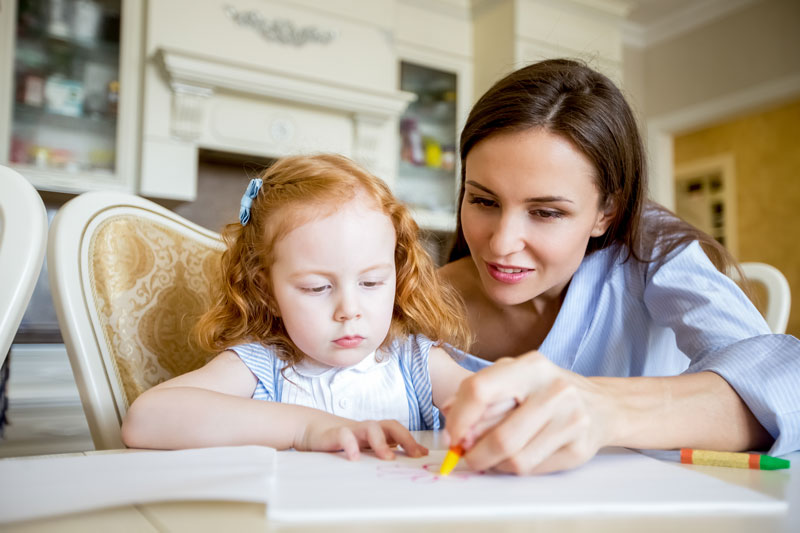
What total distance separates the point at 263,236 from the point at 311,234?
0.12 meters

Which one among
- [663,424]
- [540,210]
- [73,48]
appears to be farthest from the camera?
[73,48]

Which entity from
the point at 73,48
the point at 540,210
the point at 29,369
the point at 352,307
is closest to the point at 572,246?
the point at 540,210

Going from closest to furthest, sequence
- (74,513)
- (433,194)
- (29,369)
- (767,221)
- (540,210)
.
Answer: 1. (74,513)
2. (540,210)
3. (29,369)
4. (433,194)
5. (767,221)

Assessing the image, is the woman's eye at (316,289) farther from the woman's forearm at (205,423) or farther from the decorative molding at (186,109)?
the decorative molding at (186,109)

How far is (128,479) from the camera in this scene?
53 centimetres

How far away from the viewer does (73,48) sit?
2963 millimetres

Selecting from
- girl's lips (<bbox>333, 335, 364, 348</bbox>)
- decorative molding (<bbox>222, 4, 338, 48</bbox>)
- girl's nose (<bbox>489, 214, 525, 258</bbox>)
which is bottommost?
girl's lips (<bbox>333, 335, 364, 348</bbox>)

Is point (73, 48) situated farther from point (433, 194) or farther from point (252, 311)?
point (252, 311)

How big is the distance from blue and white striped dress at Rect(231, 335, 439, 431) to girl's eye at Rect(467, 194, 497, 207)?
284mm

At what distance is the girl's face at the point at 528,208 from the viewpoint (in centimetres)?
107

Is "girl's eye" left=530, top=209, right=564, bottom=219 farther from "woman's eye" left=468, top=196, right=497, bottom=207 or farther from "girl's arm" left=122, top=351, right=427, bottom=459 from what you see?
"girl's arm" left=122, top=351, right=427, bottom=459

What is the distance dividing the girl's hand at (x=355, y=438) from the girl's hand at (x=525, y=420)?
0.12 meters

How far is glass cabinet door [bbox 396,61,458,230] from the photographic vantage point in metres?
3.90

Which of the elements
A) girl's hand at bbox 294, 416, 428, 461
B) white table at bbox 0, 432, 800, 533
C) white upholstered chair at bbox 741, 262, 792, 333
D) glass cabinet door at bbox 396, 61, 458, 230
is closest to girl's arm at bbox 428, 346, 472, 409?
girl's hand at bbox 294, 416, 428, 461
